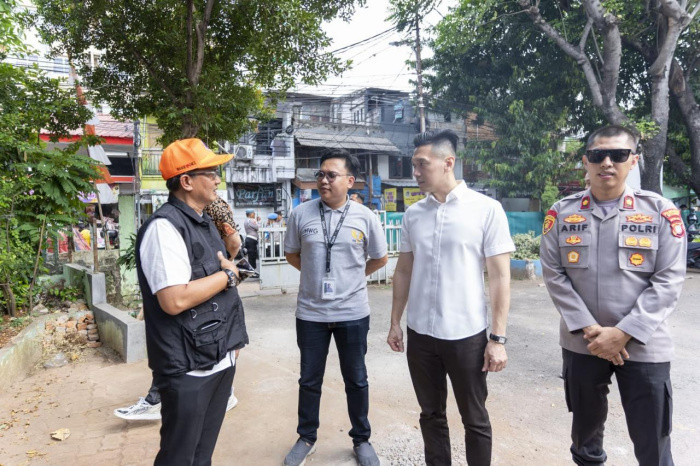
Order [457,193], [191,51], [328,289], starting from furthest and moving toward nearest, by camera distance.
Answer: [191,51] → [328,289] → [457,193]

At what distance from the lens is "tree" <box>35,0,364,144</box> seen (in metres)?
5.43

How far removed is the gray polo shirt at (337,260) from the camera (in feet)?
9.32

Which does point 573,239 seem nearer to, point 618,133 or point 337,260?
point 618,133

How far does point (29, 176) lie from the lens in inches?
212

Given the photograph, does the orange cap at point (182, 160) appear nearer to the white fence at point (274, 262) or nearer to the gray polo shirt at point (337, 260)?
the gray polo shirt at point (337, 260)

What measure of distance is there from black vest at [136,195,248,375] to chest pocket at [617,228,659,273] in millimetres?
1837

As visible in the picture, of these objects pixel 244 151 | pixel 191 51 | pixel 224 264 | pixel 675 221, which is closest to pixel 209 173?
pixel 224 264

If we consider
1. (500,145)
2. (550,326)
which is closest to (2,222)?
A: (550,326)

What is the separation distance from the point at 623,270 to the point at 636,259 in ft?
0.25

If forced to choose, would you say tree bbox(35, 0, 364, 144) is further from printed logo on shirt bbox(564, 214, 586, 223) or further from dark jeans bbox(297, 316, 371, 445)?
printed logo on shirt bbox(564, 214, 586, 223)

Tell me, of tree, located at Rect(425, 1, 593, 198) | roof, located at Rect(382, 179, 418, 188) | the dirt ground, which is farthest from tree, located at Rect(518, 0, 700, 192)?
roof, located at Rect(382, 179, 418, 188)

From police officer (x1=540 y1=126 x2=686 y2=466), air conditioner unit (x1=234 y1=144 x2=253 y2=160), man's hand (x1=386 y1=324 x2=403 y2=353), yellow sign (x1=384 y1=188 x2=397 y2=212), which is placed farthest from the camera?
yellow sign (x1=384 y1=188 x2=397 y2=212)

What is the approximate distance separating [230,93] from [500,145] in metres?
12.6

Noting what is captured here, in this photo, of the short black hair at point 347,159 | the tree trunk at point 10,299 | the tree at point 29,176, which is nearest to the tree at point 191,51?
the tree at point 29,176
